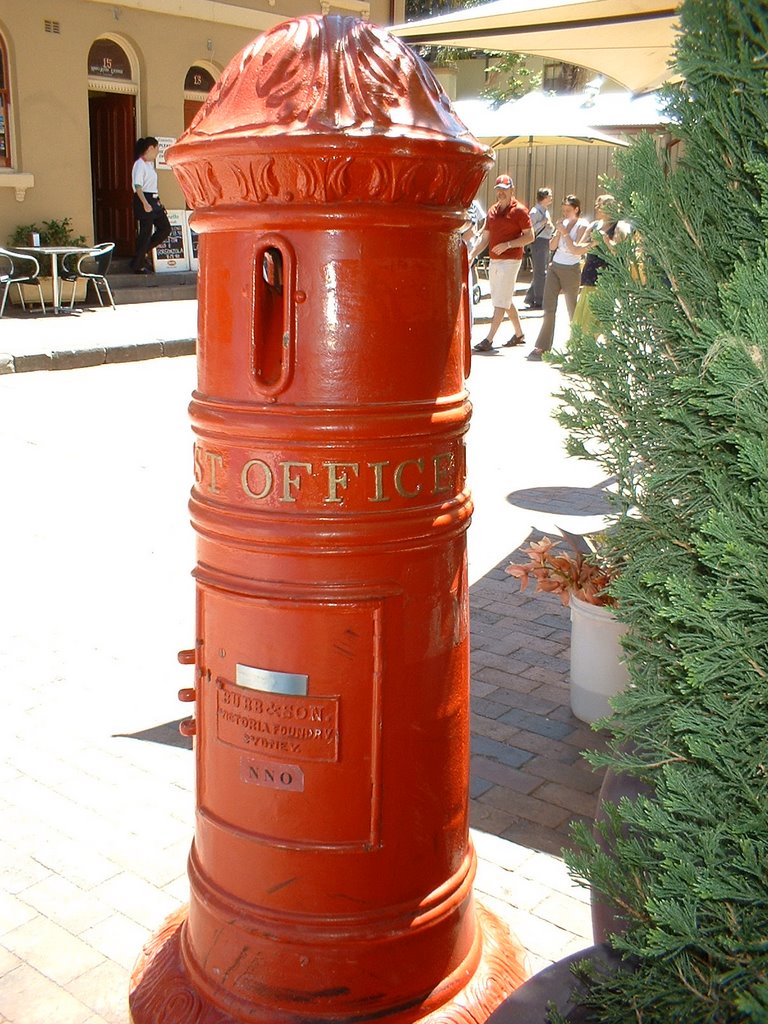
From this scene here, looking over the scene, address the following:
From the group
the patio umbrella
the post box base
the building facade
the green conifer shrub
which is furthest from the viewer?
the building facade

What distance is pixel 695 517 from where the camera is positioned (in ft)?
5.56

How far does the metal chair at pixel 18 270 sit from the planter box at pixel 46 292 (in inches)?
11.8

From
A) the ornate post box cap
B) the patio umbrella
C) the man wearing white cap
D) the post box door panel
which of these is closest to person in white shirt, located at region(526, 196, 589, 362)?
the man wearing white cap

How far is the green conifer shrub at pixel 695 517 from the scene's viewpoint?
1513 mm

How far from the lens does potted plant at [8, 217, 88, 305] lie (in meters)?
16.3

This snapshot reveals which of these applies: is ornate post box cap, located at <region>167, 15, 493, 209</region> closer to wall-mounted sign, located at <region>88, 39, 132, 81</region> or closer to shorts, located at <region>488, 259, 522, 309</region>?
shorts, located at <region>488, 259, 522, 309</region>

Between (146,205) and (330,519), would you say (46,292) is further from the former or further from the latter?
(330,519)

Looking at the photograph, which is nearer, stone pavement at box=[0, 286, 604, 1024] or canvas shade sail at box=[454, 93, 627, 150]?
stone pavement at box=[0, 286, 604, 1024]

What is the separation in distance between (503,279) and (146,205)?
671 centimetres

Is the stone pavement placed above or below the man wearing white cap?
below

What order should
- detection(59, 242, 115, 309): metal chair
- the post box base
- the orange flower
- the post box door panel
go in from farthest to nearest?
detection(59, 242, 115, 309): metal chair, the orange flower, the post box base, the post box door panel

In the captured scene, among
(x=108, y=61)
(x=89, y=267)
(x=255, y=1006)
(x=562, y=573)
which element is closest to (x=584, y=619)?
(x=562, y=573)

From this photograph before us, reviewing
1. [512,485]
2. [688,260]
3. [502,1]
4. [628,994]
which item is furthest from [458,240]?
[502,1]

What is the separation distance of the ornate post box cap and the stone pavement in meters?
2.00
